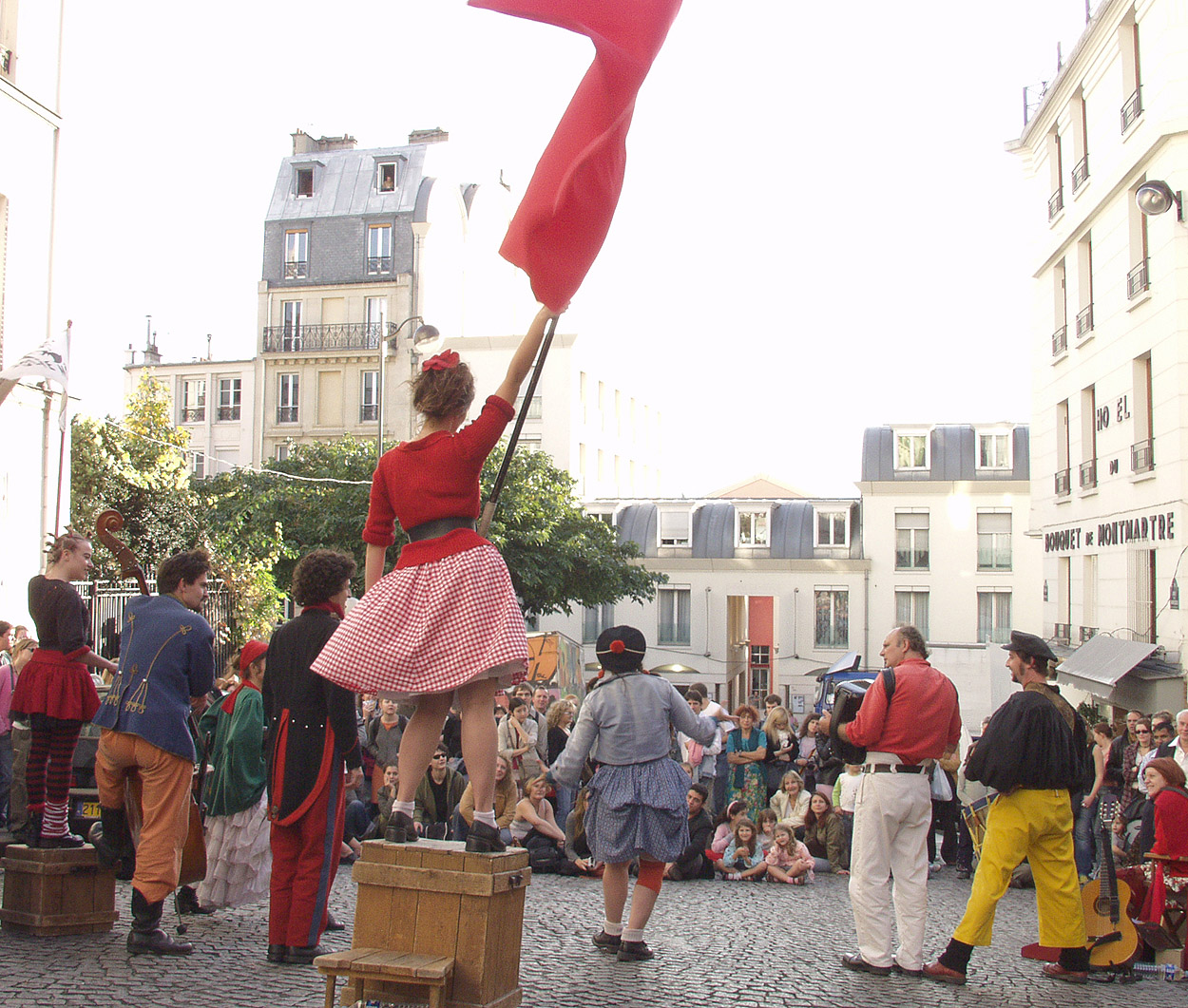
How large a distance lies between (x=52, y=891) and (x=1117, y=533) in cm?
2096

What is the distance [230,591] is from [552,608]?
20.2 metres

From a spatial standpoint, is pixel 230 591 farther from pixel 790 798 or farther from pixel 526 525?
pixel 526 525

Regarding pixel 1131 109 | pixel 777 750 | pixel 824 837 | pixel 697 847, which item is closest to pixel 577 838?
pixel 697 847

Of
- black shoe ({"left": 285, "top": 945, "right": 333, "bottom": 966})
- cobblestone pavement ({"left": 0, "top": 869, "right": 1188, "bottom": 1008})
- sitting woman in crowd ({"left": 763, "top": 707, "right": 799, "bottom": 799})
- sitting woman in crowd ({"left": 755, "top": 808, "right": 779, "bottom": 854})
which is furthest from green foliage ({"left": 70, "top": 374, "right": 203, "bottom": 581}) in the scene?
black shoe ({"left": 285, "top": 945, "right": 333, "bottom": 966})

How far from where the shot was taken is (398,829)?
16.5ft

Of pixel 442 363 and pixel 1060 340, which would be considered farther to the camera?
pixel 1060 340

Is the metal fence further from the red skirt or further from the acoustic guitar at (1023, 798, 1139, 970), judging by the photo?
the acoustic guitar at (1023, 798, 1139, 970)

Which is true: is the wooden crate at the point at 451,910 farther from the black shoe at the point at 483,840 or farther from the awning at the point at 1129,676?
the awning at the point at 1129,676

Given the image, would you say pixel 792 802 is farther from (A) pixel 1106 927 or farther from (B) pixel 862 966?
(B) pixel 862 966

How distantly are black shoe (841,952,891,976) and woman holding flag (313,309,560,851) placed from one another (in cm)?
290

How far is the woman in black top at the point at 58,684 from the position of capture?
6.80 metres

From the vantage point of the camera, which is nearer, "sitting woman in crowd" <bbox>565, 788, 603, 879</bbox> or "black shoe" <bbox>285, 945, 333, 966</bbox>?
"black shoe" <bbox>285, 945, 333, 966</bbox>

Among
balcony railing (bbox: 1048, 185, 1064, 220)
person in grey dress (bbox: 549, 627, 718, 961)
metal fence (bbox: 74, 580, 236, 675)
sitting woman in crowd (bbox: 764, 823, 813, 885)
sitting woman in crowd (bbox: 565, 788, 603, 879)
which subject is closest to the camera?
person in grey dress (bbox: 549, 627, 718, 961)

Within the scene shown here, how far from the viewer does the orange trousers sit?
614 cm
